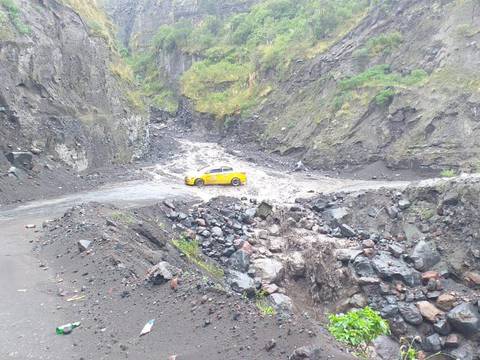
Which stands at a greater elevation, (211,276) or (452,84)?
(452,84)

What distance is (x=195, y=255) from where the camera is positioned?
1377cm

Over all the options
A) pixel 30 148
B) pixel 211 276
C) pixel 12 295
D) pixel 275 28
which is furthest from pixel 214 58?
pixel 12 295

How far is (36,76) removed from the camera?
22922 millimetres

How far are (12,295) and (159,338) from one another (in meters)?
3.56

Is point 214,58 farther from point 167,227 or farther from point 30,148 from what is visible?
point 167,227

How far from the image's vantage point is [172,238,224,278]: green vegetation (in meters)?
13.1

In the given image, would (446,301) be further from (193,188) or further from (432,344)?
(193,188)

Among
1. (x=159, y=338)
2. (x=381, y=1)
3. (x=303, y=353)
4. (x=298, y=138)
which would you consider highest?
(x=381, y=1)

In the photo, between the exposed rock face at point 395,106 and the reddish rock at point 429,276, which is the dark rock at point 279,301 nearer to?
the reddish rock at point 429,276

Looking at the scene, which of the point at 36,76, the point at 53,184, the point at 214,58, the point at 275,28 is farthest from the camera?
the point at 214,58

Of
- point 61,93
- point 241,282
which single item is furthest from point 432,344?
point 61,93

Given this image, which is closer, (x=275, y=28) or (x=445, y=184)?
(x=445, y=184)

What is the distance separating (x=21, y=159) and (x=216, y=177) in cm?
928

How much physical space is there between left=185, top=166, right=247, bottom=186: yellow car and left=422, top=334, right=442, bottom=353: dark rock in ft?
46.5
